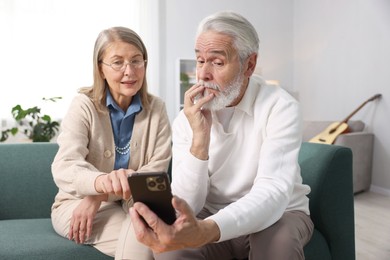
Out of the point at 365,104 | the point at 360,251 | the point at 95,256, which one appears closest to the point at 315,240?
the point at 95,256

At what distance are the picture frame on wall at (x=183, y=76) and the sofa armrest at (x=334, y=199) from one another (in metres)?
4.21

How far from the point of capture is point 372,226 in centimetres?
322

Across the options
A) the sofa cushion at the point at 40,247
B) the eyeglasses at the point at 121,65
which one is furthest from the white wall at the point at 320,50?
the sofa cushion at the point at 40,247

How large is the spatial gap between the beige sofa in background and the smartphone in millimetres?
3489

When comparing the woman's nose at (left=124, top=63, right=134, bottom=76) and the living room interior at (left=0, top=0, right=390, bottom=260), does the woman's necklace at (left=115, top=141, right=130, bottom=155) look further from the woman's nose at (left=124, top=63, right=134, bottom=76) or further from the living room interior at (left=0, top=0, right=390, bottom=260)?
the living room interior at (left=0, top=0, right=390, bottom=260)

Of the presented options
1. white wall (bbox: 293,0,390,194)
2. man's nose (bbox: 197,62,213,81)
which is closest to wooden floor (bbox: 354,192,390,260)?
Answer: white wall (bbox: 293,0,390,194)

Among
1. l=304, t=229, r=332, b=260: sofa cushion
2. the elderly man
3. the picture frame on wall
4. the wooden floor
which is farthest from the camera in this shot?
the picture frame on wall

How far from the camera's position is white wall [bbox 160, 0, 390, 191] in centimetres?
459

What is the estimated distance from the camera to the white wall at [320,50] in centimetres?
459

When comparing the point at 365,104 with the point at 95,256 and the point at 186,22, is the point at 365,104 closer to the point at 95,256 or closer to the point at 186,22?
the point at 186,22

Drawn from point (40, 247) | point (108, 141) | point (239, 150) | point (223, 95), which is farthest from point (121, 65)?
point (40, 247)

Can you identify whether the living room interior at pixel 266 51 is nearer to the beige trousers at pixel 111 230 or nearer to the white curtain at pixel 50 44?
the white curtain at pixel 50 44

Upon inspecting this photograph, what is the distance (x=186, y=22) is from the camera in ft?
19.6

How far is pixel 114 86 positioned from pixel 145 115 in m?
0.16
